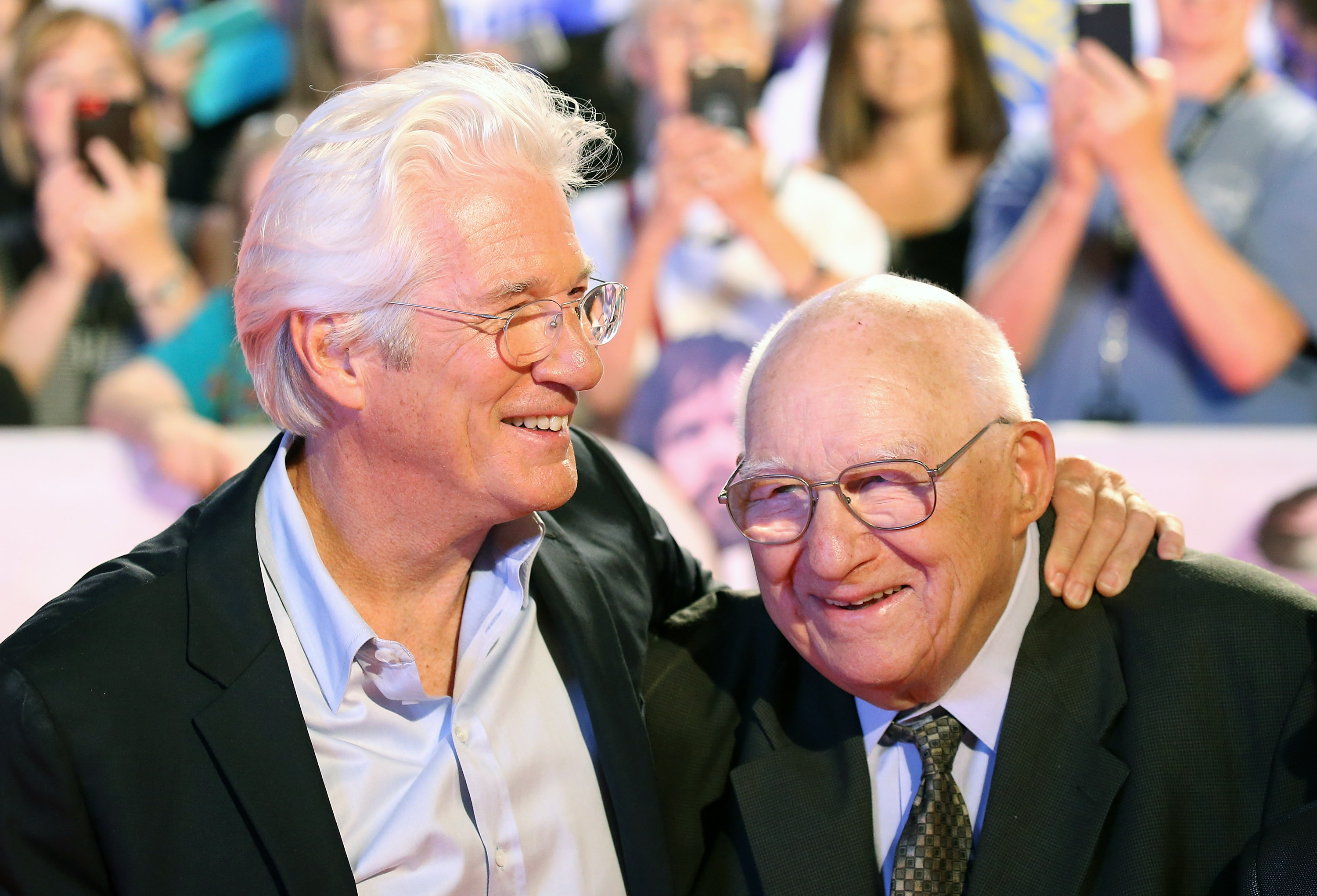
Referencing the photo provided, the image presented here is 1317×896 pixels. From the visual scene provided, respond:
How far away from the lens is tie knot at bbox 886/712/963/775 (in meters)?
1.62

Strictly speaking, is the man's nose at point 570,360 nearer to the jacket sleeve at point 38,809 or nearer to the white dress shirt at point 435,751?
the white dress shirt at point 435,751

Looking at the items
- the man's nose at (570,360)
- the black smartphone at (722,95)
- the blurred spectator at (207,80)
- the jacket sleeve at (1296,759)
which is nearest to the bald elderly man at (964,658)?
the jacket sleeve at (1296,759)

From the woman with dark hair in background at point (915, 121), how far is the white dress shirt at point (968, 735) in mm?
2735

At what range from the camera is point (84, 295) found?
4.57 m

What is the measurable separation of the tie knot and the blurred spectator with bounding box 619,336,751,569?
8.49ft

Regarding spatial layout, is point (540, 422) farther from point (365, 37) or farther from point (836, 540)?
point (365, 37)

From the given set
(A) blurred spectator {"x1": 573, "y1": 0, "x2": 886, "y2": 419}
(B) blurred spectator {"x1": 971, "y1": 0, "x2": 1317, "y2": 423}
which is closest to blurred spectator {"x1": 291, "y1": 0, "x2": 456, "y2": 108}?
(A) blurred spectator {"x1": 573, "y1": 0, "x2": 886, "y2": 419}

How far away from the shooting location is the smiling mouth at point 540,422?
5.44ft

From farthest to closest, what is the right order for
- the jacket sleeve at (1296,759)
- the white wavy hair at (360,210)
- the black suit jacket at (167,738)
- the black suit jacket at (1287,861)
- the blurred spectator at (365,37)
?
the blurred spectator at (365,37)
the white wavy hair at (360,210)
the jacket sleeve at (1296,759)
the black suit jacket at (167,738)
the black suit jacket at (1287,861)

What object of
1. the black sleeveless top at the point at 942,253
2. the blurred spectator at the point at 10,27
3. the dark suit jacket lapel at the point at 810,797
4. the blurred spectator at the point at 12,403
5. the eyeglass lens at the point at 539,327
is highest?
the blurred spectator at the point at 10,27

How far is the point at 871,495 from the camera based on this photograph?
5.08 feet

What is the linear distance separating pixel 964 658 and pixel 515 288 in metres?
0.82

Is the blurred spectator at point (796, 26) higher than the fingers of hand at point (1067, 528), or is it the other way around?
the blurred spectator at point (796, 26)

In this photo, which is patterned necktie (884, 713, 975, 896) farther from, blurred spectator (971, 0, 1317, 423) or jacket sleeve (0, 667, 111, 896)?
blurred spectator (971, 0, 1317, 423)
